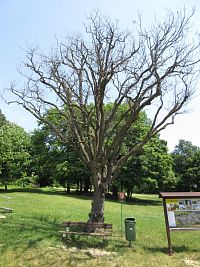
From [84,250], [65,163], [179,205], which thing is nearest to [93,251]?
[84,250]

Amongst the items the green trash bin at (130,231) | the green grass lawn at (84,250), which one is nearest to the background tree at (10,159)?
the green grass lawn at (84,250)

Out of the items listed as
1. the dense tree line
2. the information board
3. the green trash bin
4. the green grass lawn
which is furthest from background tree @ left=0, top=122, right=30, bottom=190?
the information board

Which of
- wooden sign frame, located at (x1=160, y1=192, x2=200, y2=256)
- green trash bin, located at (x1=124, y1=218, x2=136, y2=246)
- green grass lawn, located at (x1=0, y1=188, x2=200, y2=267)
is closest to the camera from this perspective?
green grass lawn, located at (x1=0, y1=188, x2=200, y2=267)

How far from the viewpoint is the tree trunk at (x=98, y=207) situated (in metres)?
14.0

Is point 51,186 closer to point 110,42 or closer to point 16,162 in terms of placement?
point 16,162

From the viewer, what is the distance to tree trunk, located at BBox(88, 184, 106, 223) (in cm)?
1395

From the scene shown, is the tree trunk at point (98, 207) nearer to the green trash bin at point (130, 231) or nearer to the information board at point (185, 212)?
the green trash bin at point (130, 231)

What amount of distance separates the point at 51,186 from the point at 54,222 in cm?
4457

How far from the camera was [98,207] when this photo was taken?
1406cm

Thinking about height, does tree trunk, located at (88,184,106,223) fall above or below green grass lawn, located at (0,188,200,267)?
above

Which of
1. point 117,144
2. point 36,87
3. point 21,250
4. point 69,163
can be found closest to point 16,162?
point 69,163

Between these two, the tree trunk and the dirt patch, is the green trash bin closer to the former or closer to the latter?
the dirt patch

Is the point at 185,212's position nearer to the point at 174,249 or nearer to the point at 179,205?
the point at 179,205

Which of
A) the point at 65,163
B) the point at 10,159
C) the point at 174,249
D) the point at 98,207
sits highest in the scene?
the point at 65,163
